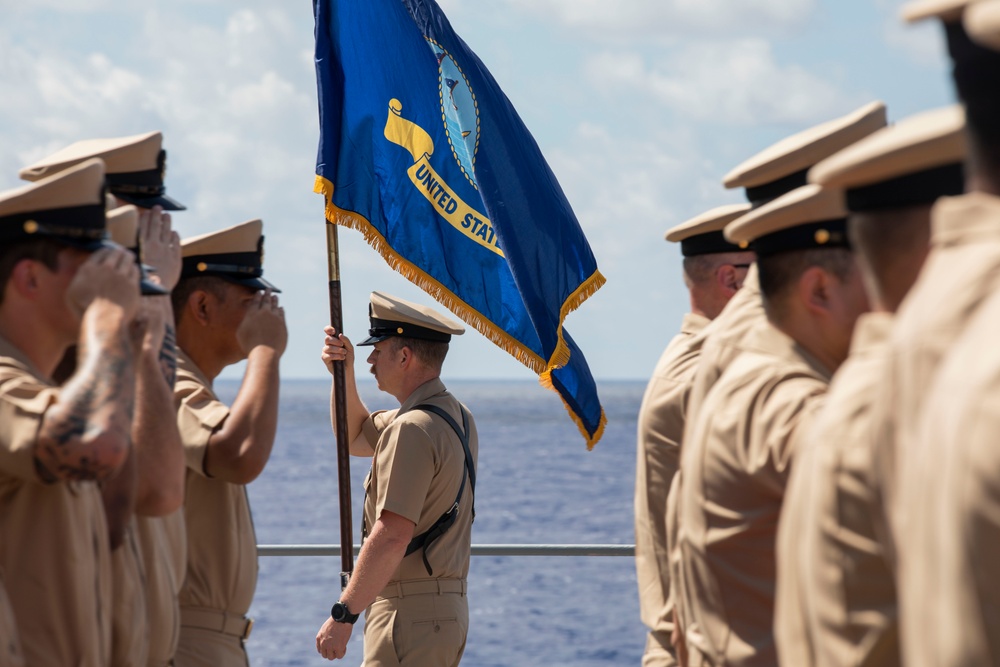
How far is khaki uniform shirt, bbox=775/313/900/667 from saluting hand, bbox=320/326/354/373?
12.3 feet

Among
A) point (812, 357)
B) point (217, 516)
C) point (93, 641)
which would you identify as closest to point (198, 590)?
point (217, 516)

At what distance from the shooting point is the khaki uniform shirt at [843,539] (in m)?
2.28

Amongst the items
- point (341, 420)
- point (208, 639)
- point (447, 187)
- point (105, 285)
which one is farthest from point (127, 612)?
point (447, 187)

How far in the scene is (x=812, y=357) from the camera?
3184mm

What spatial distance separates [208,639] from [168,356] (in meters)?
0.93

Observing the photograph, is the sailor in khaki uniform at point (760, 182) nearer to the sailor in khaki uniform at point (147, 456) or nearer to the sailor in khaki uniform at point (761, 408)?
the sailor in khaki uniform at point (761, 408)

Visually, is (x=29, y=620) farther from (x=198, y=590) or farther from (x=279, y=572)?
(x=279, y=572)

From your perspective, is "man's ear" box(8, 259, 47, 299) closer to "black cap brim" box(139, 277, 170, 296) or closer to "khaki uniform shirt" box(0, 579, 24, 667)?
"black cap brim" box(139, 277, 170, 296)

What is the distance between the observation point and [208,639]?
422cm

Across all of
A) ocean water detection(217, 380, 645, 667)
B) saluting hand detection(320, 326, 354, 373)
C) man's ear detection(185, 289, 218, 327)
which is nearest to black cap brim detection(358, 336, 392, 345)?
saluting hand detection(320, 326, 354, 373)

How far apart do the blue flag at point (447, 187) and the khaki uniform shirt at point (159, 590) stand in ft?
8.23

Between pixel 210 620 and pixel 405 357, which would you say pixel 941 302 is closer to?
pixel 210 620

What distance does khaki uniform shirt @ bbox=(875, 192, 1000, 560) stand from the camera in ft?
5.49

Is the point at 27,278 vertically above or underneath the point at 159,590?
above
